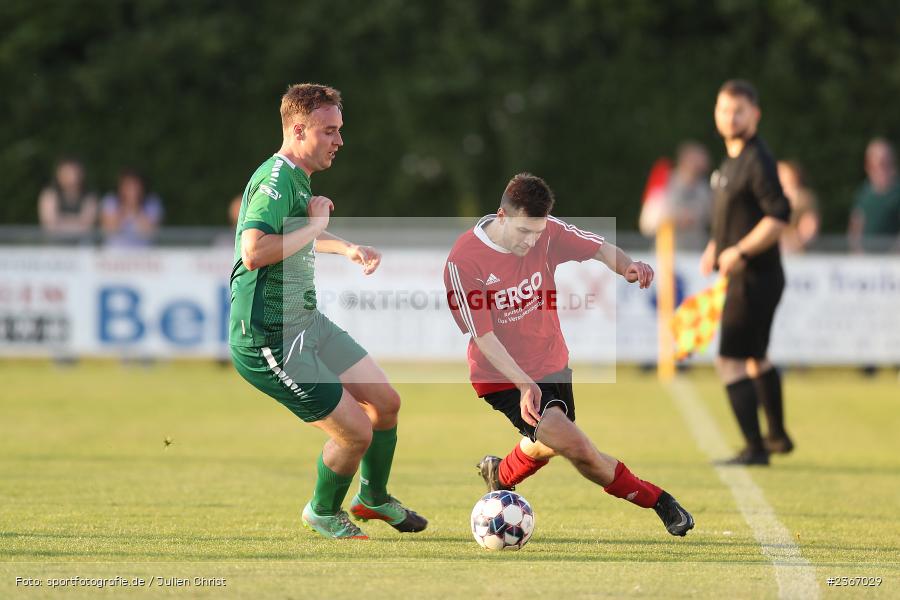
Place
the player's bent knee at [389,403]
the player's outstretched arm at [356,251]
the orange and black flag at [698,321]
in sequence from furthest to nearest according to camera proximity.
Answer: the orange and black flag at [698,321], the player's bent knee at [389,403], the player's outstretched arm at [356,251]

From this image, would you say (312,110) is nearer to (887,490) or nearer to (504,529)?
(504,529)

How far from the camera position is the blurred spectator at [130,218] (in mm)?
17609

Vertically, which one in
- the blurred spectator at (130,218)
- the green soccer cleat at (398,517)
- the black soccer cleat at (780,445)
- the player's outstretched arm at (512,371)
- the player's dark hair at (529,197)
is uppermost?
the player's dark hair at (529,197)

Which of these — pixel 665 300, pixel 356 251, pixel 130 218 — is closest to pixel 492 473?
pixel 356 251

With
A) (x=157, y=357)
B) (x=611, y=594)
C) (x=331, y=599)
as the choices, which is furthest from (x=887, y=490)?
(x=157, y=357)

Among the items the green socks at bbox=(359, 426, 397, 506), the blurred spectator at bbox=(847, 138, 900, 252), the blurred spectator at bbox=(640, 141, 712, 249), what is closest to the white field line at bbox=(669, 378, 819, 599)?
the green socks at bbox=(359, 426, 397, 506)

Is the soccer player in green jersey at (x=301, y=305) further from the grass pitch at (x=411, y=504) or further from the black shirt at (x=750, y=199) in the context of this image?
the black shirt at (x=750, y=199)

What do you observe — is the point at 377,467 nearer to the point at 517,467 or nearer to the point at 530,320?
the point at 517,467

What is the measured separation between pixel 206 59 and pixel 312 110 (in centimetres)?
1690

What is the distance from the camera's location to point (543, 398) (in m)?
7.16

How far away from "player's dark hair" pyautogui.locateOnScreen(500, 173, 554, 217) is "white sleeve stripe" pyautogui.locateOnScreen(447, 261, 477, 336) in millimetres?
416

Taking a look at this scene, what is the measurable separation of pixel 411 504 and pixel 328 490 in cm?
134

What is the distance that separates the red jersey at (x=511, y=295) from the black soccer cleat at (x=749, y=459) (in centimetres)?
327

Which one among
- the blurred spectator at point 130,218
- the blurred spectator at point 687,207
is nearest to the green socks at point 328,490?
the blurred spectator at point 130,218
